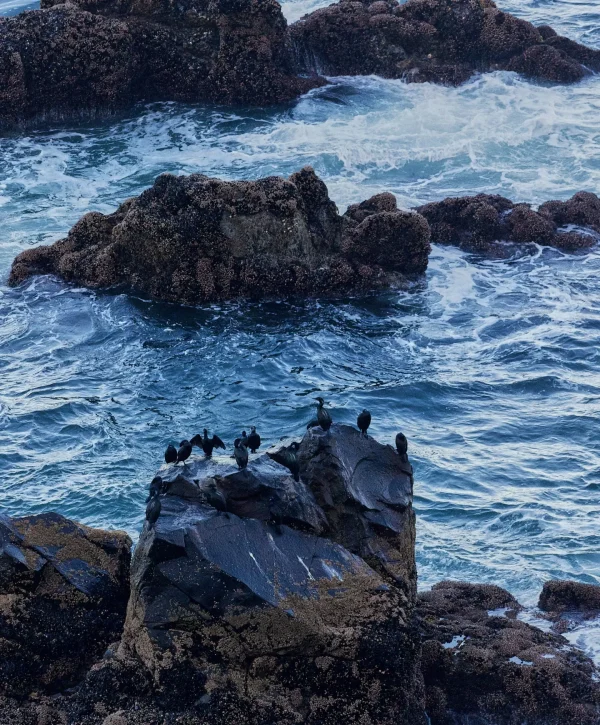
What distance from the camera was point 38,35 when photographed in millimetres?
36188

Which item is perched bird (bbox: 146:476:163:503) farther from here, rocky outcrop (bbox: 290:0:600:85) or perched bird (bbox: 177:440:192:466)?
rocky outcrop (bbox: 290:0:600:85)

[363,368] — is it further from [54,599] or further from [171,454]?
[54,599]

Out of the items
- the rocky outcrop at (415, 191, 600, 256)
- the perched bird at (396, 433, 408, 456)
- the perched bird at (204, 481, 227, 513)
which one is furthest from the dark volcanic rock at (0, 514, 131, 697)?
the rocky outcrop at (415, 191, 600, 256)

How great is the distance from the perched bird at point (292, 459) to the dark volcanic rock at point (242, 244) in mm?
11621

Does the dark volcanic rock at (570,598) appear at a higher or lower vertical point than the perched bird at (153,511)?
lower

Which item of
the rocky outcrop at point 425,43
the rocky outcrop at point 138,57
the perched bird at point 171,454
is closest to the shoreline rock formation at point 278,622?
the perched bird at point 171,454

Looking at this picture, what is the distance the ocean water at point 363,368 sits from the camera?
1877 centimetres

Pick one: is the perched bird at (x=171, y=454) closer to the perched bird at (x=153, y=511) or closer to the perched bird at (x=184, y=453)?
the perched bird at (x=184, y=453)

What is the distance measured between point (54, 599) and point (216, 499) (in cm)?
238

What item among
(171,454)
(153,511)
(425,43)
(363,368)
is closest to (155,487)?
(153,511)

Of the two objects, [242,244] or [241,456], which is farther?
[242,244]

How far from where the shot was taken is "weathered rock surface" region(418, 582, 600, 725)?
1283 centimetres

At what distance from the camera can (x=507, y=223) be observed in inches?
1147

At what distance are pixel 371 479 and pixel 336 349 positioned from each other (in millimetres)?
10438
